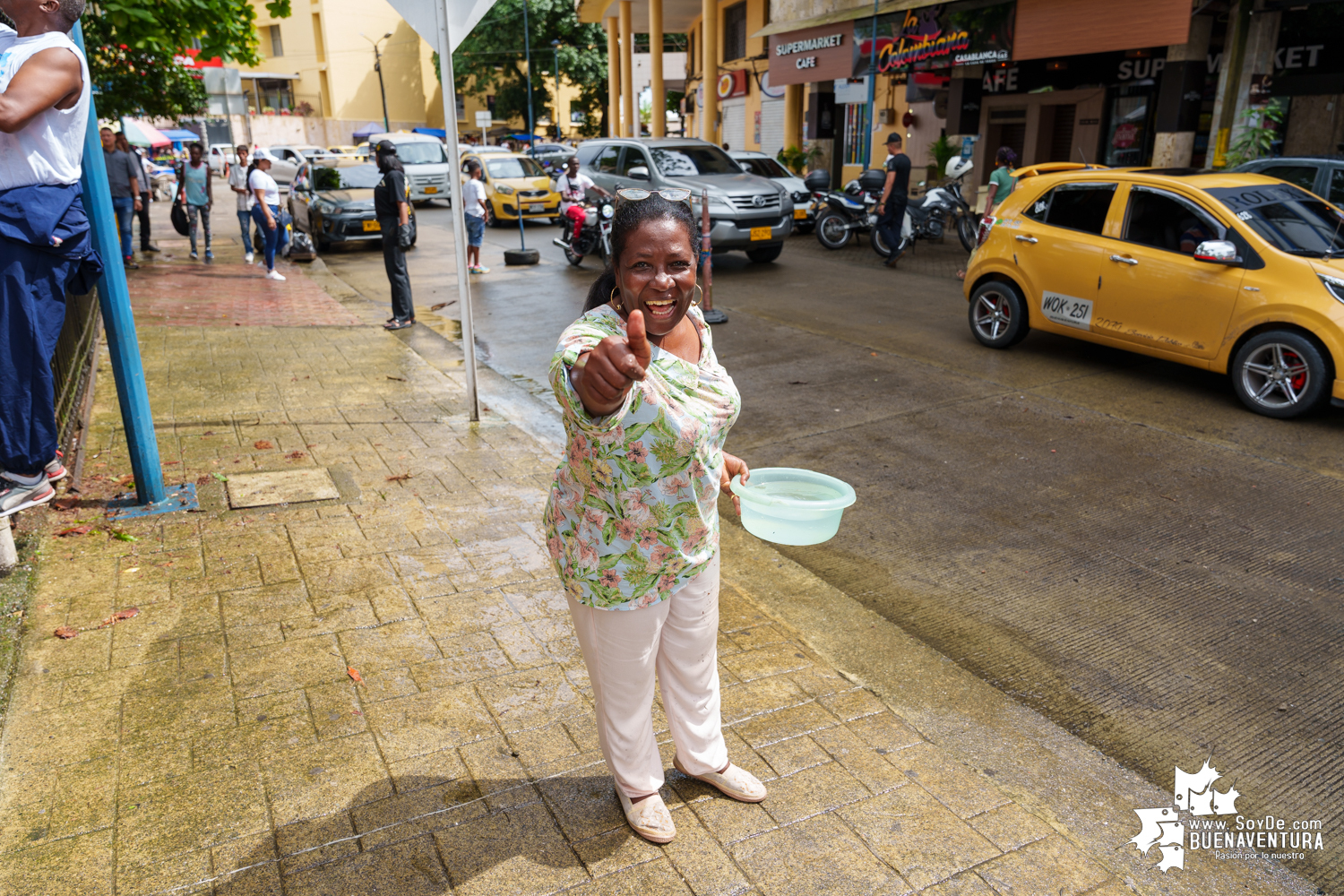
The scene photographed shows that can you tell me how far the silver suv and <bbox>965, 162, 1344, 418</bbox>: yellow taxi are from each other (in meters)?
5.20

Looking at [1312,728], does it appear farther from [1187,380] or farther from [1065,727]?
[1187,380]

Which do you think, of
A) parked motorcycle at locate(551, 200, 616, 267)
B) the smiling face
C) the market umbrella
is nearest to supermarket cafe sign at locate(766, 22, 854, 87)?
parked motorcycle at locate(551, 200, 616, 267)

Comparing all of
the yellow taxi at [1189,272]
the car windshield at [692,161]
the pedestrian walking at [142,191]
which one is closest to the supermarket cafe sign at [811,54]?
the car windshield at [692,161]

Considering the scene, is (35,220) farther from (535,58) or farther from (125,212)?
(535,58)

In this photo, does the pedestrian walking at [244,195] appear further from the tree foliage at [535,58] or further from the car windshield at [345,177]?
the tree foliage at [535,58]

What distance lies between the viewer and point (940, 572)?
4.57m

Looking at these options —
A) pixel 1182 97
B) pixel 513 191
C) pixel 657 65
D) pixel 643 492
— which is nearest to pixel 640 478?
pixel 643 492

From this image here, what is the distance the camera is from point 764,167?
1759 centimetres

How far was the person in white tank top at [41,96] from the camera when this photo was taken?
10.8 ft

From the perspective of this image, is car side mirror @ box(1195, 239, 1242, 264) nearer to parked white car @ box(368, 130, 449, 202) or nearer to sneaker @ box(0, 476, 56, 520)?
sneaker @ box(0, 476, 56, 520)

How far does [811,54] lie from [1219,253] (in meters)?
16.4

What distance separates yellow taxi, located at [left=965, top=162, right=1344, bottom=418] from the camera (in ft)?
22.0

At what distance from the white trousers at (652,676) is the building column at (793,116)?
80.2ft

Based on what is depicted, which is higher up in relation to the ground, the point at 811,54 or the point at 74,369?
the point at 811,54
